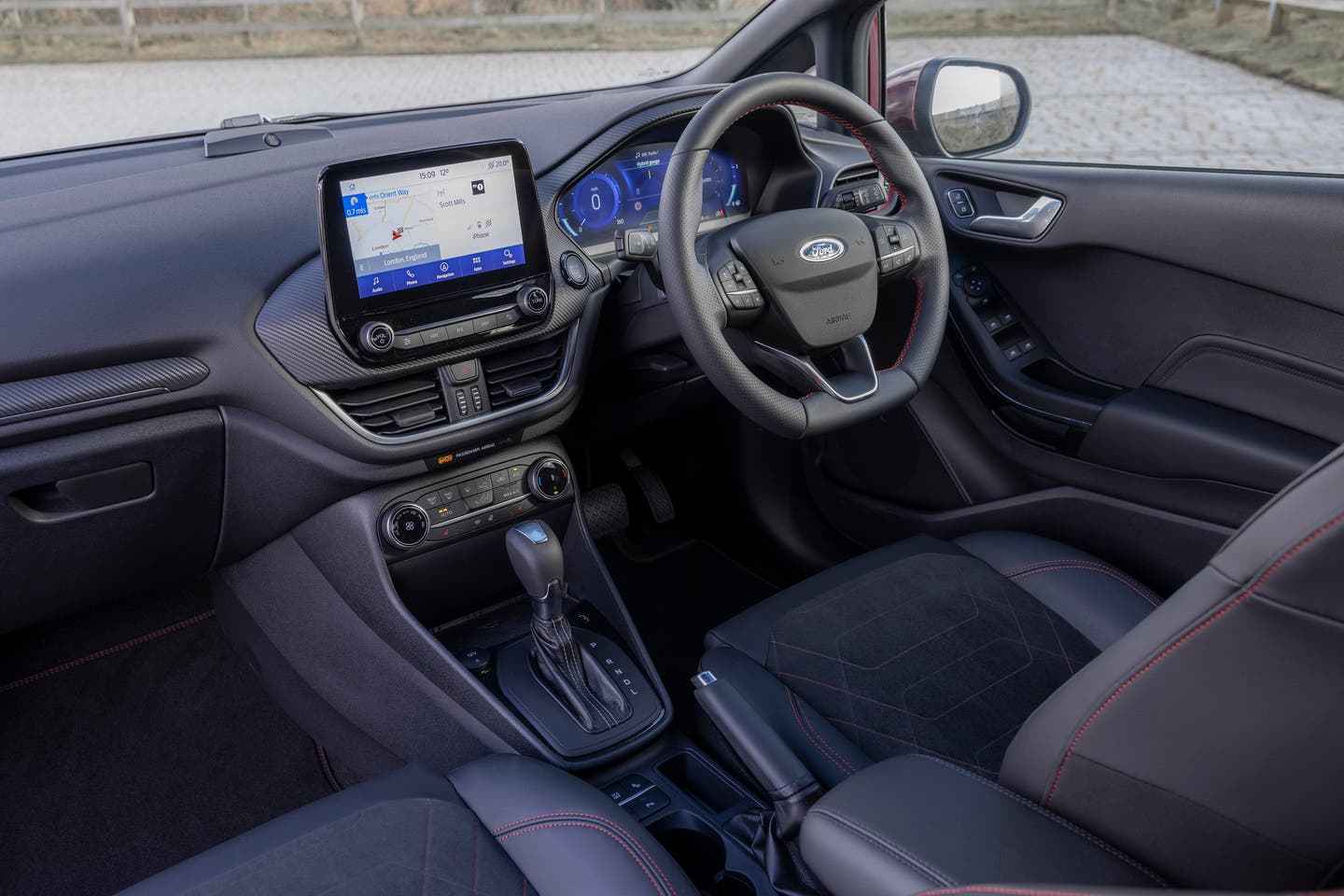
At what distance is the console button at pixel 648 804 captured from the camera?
5.14 feet

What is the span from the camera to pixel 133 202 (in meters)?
1.57

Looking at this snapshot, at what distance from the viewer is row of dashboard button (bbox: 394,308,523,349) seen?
1.61 m

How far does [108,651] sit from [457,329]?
4.26 ft

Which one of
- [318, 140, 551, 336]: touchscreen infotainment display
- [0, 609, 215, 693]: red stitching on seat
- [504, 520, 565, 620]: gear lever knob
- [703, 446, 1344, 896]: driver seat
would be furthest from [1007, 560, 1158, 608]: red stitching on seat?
[0, 609, 215, 693]: red stitching on seat

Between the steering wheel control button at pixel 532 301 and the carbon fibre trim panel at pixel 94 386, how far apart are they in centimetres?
50

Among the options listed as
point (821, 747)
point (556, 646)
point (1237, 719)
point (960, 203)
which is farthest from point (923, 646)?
point (960, 203)

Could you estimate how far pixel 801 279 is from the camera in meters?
1.61

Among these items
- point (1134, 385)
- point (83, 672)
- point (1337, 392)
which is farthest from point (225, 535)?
point (1337, 392)

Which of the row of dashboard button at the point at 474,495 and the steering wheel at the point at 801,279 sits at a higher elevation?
the steering wheel at the point at 801,279

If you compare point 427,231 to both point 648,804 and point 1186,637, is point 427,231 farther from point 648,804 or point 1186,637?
point 1186,637

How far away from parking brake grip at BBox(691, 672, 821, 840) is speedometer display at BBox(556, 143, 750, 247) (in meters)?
0.87

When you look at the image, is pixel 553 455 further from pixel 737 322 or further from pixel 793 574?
pixel 793 574

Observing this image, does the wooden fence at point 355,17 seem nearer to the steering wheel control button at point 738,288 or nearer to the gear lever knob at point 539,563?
the steering wheel control button at point 738,288

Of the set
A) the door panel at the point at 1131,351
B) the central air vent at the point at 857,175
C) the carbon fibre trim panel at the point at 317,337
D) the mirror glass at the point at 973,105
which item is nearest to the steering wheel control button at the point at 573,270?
the carbon fibre trim panel at the point at 317,337
